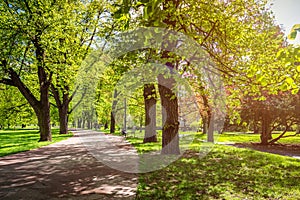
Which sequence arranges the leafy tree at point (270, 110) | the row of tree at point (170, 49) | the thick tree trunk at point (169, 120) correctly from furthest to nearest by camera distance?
the leafy tree at point (270, 110) → the thick tree trunk at point (169, 120) → the row of tree at point (170, 49)

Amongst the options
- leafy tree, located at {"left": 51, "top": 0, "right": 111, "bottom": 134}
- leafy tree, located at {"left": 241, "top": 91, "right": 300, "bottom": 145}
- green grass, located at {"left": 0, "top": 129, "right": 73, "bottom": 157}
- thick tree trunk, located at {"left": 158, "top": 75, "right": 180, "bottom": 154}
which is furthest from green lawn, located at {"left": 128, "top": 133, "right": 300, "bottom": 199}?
leafy tree, located at {"left": 51, "top": 0, "right": 111, "bottom": 134}

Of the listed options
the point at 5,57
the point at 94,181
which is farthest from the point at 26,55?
the point at 94,181

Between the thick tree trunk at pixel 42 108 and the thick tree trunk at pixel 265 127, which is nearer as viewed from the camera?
the thick tree trunk at pixel 42 108

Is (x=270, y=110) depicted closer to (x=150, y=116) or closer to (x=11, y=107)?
(x=150, y=116)

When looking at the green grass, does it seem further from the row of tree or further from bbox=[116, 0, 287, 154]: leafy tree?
bbox=[116, 0, 287, 154]: leafy tree

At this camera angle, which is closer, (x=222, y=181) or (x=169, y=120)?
(x=222, y=181)

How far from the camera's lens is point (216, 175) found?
705 cm

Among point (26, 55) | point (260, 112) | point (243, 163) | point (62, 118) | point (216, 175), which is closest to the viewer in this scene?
point (216, 175)

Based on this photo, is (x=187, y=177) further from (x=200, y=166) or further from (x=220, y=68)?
(x=220, y=68)

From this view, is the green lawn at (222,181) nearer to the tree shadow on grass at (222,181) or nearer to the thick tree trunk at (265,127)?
the tree shadow on grass at (222,181)

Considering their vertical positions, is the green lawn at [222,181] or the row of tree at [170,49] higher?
the row of tree at [170,49]

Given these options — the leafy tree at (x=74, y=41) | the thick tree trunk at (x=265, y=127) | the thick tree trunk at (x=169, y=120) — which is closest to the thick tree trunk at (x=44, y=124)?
the leafy tree at (x=74, y=41)

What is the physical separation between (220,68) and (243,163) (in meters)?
3.88

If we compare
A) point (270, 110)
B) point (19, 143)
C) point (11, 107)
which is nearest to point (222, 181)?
point (270, 110)
